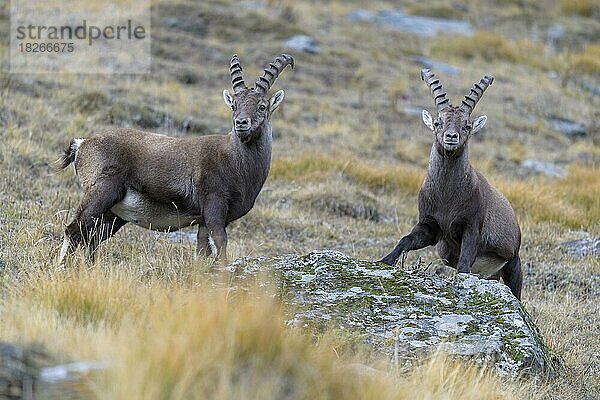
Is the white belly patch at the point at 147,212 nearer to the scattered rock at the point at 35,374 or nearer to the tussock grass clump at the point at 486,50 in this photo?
the scattered rock at the point at 35,374

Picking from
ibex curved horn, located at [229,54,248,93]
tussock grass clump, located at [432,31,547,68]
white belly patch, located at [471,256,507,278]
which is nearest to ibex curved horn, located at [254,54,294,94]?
ibex curved horn, located at [229,54,248,93]

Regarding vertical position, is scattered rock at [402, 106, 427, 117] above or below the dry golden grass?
below

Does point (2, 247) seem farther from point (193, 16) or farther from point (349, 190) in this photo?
point (193, 16)

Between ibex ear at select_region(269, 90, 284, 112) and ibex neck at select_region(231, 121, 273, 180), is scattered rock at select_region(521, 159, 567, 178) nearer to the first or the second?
ibex ear at select_region(269, 90, 284, 112)

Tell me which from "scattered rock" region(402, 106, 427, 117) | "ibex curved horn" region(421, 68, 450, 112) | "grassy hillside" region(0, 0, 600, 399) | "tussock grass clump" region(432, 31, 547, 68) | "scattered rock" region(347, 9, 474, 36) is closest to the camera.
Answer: "grassy hillside" region(0, 0, 600, 399)

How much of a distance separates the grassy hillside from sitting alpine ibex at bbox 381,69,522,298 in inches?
38.9

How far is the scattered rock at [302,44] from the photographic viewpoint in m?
22.2

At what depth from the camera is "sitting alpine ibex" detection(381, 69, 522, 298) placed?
312 inches

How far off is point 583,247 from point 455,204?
3777mm

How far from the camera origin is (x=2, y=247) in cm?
734

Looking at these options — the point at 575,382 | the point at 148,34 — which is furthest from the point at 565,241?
the point at 148,34

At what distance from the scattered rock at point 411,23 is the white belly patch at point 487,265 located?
19.2m

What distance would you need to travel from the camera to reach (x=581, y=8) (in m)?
33.4

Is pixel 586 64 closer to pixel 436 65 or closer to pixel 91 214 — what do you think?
pixel 436 65
